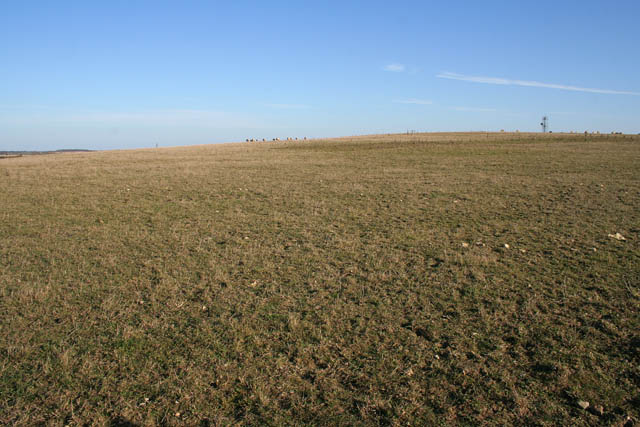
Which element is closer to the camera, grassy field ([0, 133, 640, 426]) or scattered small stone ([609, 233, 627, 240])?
grassy field ([0, 133, 640, 426])

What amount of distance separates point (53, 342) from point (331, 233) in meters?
6.48

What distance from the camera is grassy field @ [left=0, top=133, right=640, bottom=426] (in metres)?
4.02

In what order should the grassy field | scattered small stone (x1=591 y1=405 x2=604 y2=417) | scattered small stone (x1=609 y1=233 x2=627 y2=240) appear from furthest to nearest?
scattered small stone (x1=609 y1=233 x2=627 y2=240)
the grassy field
scattered small stone (x1=591 y1=405 x2=604 y2=417)

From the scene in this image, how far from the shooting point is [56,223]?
38.0 feet

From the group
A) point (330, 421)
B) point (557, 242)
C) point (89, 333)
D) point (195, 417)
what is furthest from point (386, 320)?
point (557, 242)

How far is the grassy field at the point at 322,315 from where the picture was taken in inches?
158

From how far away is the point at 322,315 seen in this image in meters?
5.80

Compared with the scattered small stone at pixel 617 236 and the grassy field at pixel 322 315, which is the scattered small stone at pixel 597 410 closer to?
the grassy field at pixel 322 315

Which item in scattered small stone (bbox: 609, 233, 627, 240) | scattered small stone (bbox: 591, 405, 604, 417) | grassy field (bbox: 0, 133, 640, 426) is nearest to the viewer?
scattered small stone (bbox: 591, 405, 604, 417)

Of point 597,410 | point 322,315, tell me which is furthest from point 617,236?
point 322,315

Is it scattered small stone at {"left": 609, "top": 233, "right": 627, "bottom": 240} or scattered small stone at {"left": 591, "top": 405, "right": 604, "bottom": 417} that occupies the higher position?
scattered small stone at {"left": 609, "top": 233, "right": 627, "bottom": 240}

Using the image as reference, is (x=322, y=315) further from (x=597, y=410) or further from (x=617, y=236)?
(x=617, y=236)

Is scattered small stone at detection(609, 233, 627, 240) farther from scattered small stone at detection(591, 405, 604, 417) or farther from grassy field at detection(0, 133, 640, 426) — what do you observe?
scattered small stone at detection(591, 405, 604, 417)

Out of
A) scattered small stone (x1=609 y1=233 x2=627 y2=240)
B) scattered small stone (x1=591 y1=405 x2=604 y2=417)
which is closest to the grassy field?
scattered small stone (x1=591 y1=405 x2=604 y2=417)
